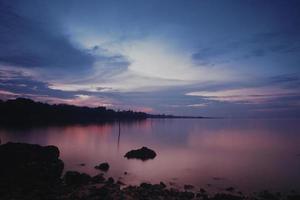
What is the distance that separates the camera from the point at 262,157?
136 ft

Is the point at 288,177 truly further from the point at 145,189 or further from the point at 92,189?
the point at 92,189

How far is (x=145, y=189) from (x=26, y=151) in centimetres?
1536

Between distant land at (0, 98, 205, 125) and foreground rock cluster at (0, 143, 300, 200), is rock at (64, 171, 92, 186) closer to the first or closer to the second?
foreground rock cluster at (0, 143, 300, 200)

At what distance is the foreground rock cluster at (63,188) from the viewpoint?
17656 millimetres

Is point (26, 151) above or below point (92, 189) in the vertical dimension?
above

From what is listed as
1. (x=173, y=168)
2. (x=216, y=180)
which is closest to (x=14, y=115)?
(x=173, y=168)

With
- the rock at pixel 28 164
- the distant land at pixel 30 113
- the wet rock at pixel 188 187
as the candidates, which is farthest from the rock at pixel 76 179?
the distant land at pixel 30 113

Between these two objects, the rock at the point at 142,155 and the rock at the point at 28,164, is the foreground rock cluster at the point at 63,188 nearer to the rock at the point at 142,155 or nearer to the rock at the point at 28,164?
the rock at the point at 28,164

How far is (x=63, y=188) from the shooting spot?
19.9 meters

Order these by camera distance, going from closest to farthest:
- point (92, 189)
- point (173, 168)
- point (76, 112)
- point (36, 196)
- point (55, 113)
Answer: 1. point (36, 196)
2. point (92, 189)
3. point (173, 168)
4. point (55, 113)
5. point (76, 112)

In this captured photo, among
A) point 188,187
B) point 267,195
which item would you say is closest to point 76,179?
point 188,187

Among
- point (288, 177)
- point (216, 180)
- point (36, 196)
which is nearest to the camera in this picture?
point (36, 196)

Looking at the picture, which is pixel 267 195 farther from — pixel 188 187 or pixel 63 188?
pixel 63 188

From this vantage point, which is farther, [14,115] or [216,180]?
[14,115]
